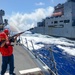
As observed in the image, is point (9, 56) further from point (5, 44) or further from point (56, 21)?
point (56, 21)

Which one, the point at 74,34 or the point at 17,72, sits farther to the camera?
the point at 74,34

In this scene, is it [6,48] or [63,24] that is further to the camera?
[63,24]

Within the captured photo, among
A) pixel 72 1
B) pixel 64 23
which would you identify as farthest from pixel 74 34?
pixel 72 1

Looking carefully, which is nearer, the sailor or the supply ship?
the sailor

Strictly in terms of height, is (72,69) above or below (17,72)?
below

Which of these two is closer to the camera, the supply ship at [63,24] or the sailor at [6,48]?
the sailor at [6,48]

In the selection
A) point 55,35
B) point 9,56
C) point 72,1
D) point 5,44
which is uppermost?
point 72,1

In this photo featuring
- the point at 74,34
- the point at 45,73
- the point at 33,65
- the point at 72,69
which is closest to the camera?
the point at 45,73

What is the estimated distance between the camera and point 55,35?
2222 inches

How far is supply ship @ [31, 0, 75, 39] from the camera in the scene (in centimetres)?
4944

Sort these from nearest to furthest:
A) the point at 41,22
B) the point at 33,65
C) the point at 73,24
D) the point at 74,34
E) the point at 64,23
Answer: the point at 33,65, the point at 74,34, the point at 73,24, the point at 64,23, the point at 41,22

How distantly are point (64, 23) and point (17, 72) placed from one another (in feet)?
159

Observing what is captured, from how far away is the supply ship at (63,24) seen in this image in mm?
49438

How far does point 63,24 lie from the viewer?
53531 mm
